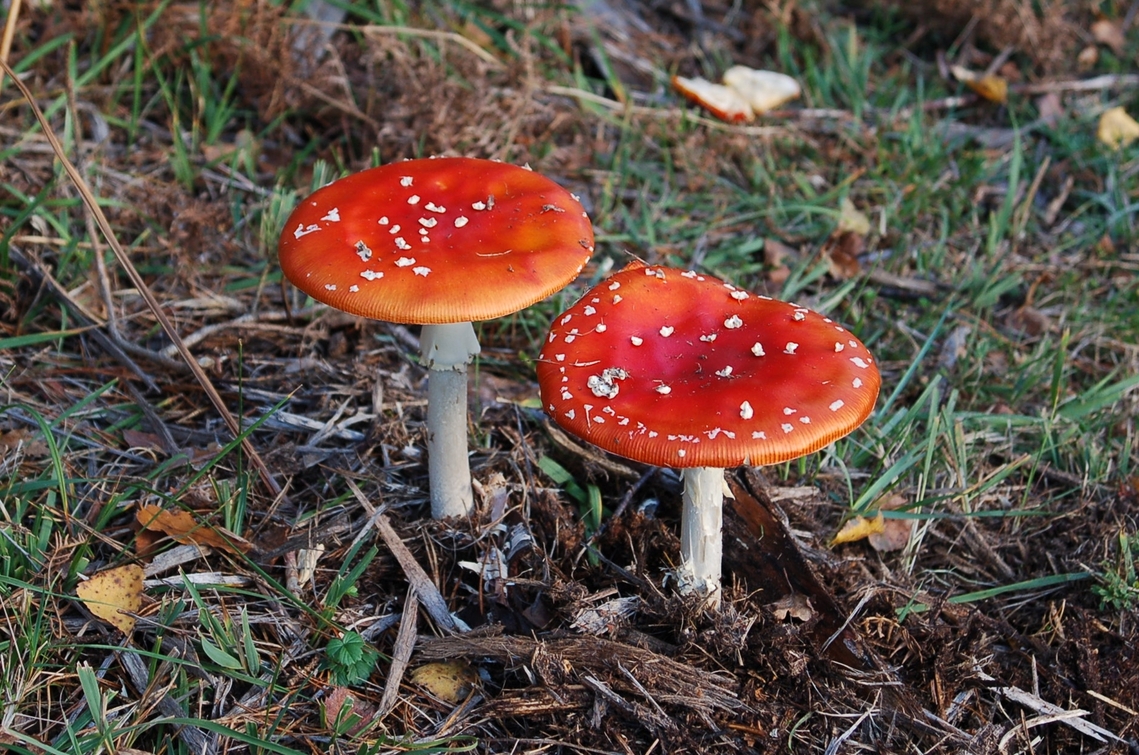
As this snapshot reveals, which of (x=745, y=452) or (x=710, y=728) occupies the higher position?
(x=745, y=452)

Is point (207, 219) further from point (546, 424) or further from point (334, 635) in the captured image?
point (334, 635)

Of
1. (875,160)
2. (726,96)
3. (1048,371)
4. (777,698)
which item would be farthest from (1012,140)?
(777,698)

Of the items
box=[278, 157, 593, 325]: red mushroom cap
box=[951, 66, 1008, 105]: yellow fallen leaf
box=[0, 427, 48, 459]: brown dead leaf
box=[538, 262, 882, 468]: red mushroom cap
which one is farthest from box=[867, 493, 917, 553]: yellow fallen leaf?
box=[951, 66, 1008, 105]: yellow fallen leaf

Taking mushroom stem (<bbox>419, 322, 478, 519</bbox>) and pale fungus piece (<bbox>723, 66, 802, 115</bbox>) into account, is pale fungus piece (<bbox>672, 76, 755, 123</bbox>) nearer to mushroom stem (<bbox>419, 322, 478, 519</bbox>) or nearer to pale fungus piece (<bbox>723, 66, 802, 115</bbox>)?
pale fungus piece (<bbox>723, 66, 802, 115</bbox>)

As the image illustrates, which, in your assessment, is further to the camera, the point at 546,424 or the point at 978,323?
the point at 978,323

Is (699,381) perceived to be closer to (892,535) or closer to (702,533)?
(702,533)

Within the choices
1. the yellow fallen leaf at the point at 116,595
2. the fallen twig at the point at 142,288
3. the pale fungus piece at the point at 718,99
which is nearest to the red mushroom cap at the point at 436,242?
the fallen twig at the point at 142,288
